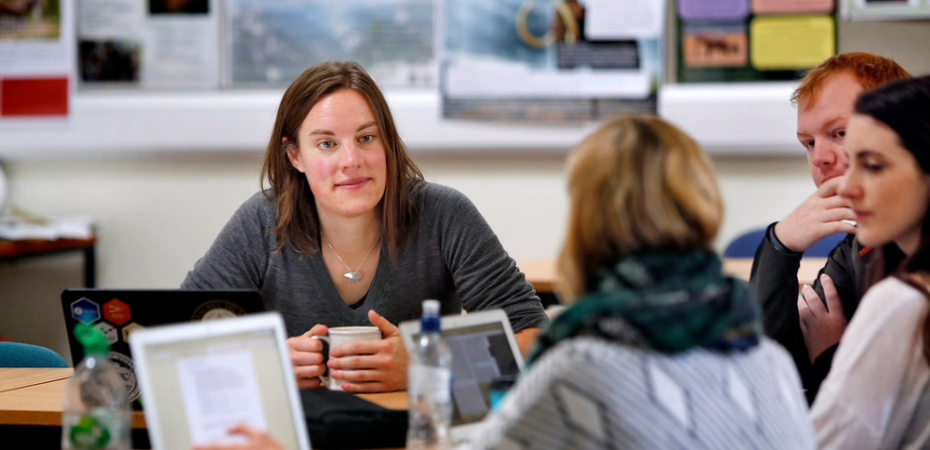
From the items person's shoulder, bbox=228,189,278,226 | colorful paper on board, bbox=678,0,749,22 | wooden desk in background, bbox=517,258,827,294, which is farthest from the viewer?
colorful paper on board, bbox=678,0,749,22

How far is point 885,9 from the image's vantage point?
351cm

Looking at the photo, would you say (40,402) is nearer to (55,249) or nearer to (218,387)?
(218,387)

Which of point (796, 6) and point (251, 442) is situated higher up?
point (796, 6)

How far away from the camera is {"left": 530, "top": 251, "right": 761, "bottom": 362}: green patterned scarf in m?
1.01

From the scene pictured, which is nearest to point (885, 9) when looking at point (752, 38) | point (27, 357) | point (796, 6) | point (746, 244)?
point (796, 6)

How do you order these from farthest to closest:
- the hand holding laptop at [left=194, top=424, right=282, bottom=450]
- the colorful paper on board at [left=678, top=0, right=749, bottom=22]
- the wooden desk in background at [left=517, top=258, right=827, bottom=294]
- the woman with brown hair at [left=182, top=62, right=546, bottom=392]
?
the colorful paper on board at [left=678, top=0, right=749, bottom=22], the wooden desk in background at [left=517, top=258, right=827, bottom=294], the woman with brown hair at [left=182, top=62, right=546, bottom=392], the hand holding laptop at [left=194, top=424, right=282, bottom=450]

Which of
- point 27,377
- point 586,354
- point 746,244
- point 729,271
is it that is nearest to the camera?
point 586,354

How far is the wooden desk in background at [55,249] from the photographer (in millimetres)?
3453

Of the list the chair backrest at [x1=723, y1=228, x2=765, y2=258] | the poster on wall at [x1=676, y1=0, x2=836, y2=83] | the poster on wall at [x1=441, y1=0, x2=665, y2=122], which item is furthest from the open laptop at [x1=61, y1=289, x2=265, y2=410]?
the poster on wall at [x1=676, y1=0, x2=836, y2=83]

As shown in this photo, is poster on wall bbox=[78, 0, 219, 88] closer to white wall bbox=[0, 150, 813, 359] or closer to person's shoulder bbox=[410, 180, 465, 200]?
white wall bbox=[0, 150, 813, 359]

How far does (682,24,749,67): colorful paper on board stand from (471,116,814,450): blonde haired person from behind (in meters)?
2.62

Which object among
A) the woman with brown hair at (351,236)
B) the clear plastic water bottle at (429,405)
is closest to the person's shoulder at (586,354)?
the clear plastic water bottle at (429,405)

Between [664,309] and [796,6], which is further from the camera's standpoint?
[796,6]

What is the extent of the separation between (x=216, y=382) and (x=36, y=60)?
3194 millimetres
